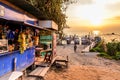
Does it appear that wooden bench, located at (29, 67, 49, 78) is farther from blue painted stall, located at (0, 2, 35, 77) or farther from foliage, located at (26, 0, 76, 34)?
foliage, located at (26, 0, 76, 34)

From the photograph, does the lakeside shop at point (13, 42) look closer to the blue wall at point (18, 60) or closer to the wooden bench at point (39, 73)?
the blue wall at point (18, 60)

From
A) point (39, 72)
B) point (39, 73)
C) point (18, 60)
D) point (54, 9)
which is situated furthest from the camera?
point (54, 9)

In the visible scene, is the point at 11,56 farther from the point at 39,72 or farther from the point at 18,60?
the point at 39,72

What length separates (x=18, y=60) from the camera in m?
12.2

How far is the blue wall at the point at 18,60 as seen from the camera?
402 inches

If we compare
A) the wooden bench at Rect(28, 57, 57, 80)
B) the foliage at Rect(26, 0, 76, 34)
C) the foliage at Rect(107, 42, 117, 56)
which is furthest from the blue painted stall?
the foliage at Rect(107, 42, 117, 56)

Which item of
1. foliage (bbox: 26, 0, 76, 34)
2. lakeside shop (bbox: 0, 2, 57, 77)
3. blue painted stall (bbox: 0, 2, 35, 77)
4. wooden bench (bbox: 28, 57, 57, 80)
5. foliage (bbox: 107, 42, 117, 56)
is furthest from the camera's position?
foliage (bbox: 107, 42, 117, 56)

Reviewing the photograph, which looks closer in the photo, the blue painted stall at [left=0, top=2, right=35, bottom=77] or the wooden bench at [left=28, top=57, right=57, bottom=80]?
the blue painted stall at [left=0, top=2, right=35, bottom=77]

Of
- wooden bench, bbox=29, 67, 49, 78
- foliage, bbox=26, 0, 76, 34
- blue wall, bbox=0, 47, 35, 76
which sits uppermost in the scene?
foliage, bbox=26, 0, 76, 34

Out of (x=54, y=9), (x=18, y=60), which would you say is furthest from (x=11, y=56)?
(x=54, y=9)

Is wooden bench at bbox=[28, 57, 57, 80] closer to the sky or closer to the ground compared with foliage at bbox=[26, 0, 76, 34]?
closer to the ground

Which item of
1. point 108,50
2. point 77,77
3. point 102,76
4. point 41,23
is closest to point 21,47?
point 77,77

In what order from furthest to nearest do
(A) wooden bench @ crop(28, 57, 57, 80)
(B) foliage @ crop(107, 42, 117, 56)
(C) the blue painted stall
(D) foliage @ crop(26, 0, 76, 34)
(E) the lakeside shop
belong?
1. (B) foliage @ crop(107, 42, 117, 56)
2. (D) foliage @ crop(26, 0, 76, 34)
3. (A) wooden bench @ crop(28, 57, 57, 80)
4. (E) the lakeside shop
5. (C) the blue painted stall

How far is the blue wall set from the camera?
33.5 feet
